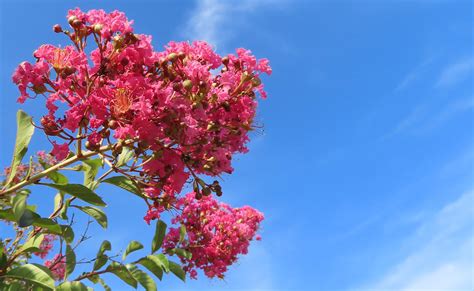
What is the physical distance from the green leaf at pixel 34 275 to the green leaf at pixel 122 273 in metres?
0.47

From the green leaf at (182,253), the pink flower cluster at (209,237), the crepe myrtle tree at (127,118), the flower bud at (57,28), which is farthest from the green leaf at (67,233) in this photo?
the pink flower cluster at (209,237)

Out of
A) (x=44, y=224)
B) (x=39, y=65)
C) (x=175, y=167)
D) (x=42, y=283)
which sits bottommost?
(x=42, y=283)

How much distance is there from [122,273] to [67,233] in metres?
0.36

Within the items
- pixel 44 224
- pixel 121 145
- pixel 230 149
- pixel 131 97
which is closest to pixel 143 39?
pixel 131 97

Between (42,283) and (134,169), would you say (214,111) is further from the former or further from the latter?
(42,283)

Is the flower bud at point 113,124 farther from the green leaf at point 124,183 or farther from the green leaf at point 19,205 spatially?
the green leaf at point 124,183

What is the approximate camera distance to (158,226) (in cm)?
285

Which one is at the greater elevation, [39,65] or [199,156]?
[39,65]

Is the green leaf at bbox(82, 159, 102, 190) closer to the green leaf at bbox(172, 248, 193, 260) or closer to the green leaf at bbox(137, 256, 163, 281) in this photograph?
the green leaf at bbox(137, 256, 163, 281)

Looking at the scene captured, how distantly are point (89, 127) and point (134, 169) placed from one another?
36 centimetres

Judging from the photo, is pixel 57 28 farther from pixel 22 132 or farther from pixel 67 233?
pixel 67 233

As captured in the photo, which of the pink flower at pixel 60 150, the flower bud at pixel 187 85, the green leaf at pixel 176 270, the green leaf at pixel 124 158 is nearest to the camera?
the flower bud at pixel 187 85

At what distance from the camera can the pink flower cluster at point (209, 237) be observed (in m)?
4.34

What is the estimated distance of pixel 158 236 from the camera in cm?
285
